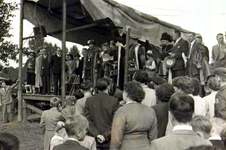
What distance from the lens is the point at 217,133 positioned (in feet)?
10.3

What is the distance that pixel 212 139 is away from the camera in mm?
3129

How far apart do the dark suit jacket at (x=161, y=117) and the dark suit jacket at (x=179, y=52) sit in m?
4.46

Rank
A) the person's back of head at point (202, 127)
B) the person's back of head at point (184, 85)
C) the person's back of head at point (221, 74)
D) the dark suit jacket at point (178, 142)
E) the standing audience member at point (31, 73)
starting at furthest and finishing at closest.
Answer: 1. the standing audience member at point (31, 73)
2. the person's back of head at point (221, 74)
3. the person's back of head at point (184, 85)
4. the person's back of head at point (202, 127)
5. the dark suit jacket at point (178, 142)

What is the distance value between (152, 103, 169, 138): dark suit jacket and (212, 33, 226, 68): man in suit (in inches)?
207

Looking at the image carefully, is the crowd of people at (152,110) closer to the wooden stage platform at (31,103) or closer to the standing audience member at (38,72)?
the wooden stage platform at (31,103)

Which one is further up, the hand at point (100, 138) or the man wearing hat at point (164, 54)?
the man wearing hat at point (164, 54)

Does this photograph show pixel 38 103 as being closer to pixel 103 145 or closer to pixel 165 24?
pixel 165 24

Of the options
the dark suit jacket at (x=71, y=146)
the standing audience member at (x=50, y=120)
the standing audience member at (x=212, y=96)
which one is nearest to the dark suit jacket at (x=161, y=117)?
the standing audience member at (x=212, y=96)

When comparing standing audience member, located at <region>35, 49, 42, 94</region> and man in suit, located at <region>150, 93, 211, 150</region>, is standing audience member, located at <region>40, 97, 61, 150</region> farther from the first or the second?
standing audience member, located at <region>35, 49, 42, 94</region>

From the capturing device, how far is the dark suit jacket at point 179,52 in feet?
28.2

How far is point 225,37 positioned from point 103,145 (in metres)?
5.70

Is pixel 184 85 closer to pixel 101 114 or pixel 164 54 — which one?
pixel 101 114

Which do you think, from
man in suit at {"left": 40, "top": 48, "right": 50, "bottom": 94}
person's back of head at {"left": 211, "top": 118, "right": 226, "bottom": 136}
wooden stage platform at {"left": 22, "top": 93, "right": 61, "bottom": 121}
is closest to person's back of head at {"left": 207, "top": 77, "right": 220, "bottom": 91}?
person's back of head at {"left": 211, "top": 118, "right": 226, "bottom": 136}

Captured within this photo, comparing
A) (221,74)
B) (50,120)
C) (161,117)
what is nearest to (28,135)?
(50,120)
